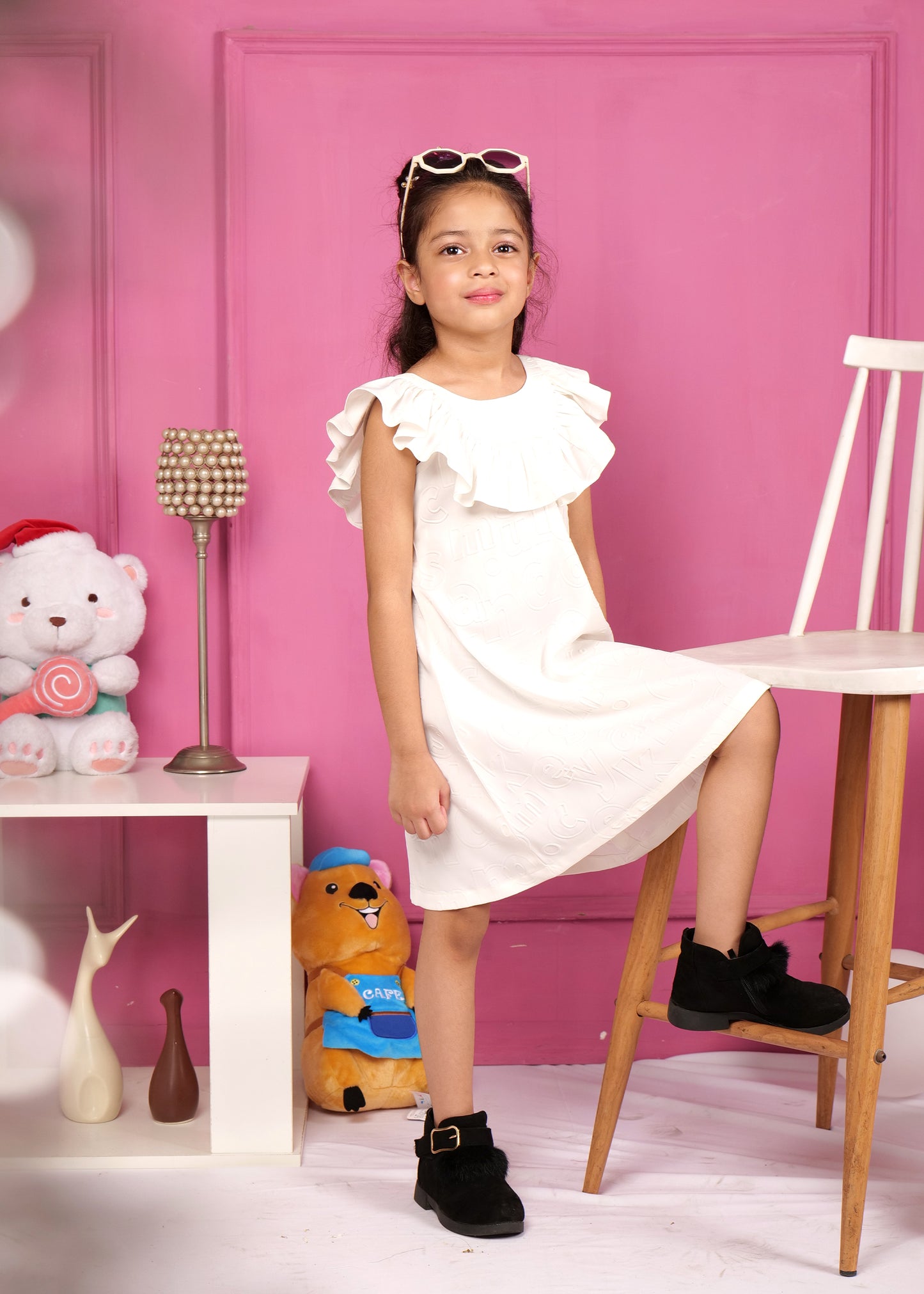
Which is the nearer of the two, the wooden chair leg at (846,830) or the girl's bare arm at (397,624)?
the girl's bare arm at (397,624)

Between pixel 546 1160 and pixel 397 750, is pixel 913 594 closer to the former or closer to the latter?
pixel 397 750

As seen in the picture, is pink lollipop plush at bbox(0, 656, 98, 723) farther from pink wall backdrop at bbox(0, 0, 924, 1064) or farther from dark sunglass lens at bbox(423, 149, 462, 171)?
dark sunglass lens at bbox(423, 149, 462, 171)

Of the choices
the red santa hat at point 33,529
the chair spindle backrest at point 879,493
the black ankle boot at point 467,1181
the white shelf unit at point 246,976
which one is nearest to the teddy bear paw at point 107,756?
the white shelf unit at point 246,976

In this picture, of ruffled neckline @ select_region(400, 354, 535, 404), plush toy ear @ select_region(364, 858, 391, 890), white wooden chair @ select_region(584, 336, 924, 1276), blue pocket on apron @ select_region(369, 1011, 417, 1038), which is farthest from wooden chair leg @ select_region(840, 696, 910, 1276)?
plush toy ear @ select_region(364, 858, 391, 890)

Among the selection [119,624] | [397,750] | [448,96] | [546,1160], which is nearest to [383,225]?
[448,96]

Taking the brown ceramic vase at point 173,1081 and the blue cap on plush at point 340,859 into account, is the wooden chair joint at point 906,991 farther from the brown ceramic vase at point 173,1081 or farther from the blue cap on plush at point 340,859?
the brown ceramic vase at point 173,1081

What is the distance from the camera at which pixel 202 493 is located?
1.37 meters

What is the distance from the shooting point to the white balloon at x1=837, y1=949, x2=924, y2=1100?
1334 millimetres

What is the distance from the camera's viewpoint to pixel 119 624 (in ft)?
4.64

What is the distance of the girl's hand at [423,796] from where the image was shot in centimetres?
106

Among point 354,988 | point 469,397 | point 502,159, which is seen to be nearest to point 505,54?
point 502,159

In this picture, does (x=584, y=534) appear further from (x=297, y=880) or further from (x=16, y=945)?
(x=16, y=945)

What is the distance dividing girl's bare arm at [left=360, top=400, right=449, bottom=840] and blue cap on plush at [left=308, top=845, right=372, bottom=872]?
416mm

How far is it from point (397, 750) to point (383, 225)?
31.0 inches
